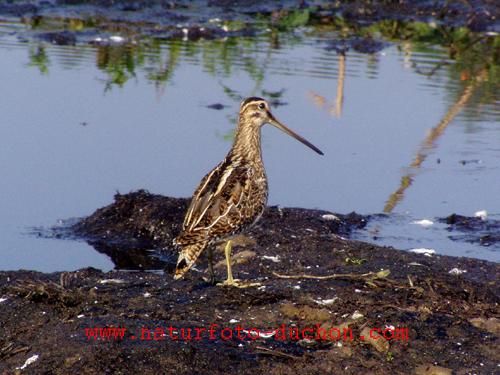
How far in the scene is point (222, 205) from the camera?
21.7ft

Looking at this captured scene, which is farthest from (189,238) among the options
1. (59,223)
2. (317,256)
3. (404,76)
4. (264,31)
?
(264,31)

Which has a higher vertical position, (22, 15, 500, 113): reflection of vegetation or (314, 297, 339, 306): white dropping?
(314, 297, 339, 306): white dropping

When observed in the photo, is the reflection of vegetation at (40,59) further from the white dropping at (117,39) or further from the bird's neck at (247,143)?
the bird's neck at (247,143)

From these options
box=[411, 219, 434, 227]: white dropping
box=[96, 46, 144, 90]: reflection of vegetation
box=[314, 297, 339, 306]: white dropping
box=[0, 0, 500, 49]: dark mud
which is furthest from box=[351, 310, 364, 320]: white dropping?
box=[0, 0, 500, 49]: dark mud

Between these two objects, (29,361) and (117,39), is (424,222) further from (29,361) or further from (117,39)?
(117,39)

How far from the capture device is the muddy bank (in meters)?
5.35

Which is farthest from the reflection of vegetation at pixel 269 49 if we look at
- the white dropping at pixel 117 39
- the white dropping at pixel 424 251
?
the white dropping at pixel 424 251

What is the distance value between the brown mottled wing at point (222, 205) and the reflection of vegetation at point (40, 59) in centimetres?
746

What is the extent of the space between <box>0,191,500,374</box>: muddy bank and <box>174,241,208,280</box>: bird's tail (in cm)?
10

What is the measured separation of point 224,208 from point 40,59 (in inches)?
335

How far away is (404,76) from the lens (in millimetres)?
14430

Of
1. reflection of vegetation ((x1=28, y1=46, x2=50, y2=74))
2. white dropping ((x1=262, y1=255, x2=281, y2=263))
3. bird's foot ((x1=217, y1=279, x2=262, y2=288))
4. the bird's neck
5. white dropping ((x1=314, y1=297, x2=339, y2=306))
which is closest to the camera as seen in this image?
white dropping ((x1=314, y1=297, x2=339, y2=306))

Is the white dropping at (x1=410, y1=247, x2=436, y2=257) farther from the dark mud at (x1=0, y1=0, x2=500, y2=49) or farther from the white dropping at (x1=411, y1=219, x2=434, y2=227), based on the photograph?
Answer: the dark mud at (x1=0, y1=0, x2=500, y2=49)

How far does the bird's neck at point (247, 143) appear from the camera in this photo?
285 inches
